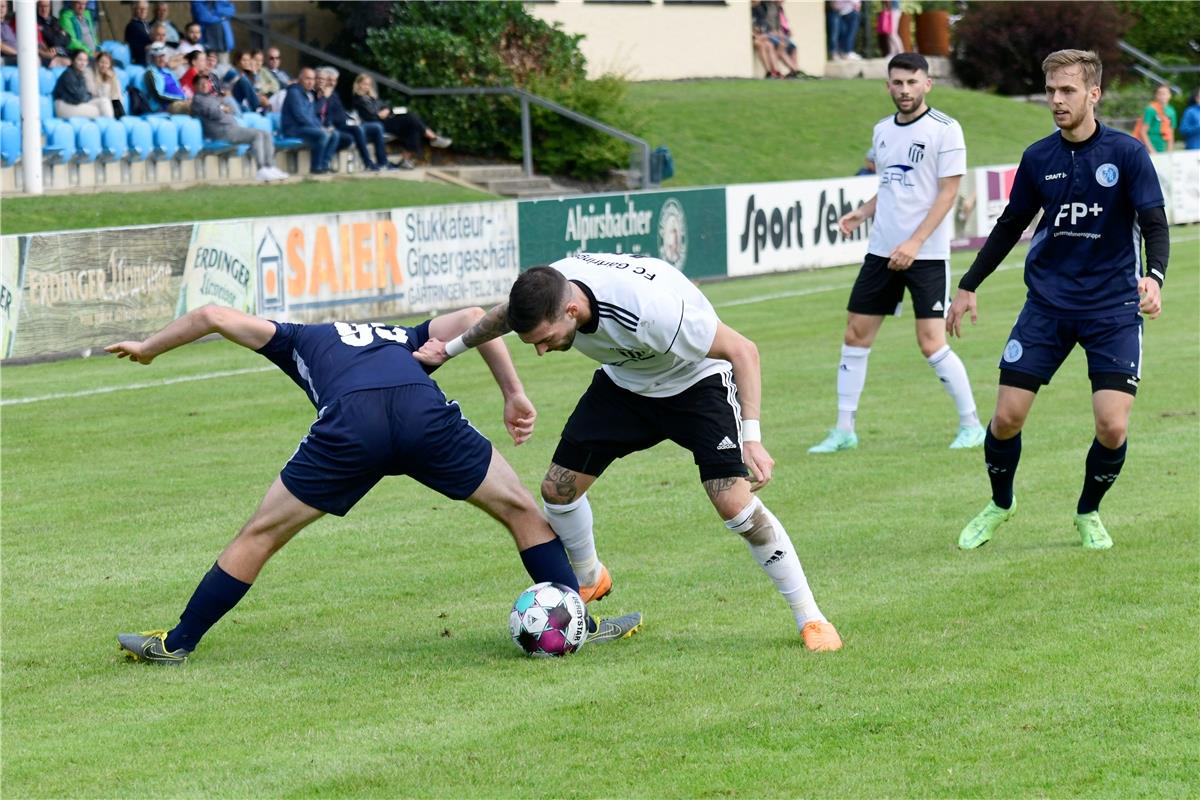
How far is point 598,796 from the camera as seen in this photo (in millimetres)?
5055

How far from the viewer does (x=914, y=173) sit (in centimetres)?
1129

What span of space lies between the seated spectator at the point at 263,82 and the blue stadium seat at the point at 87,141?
3845 mm

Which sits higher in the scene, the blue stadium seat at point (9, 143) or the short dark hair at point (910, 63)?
the short dark hair at point (910, 63)

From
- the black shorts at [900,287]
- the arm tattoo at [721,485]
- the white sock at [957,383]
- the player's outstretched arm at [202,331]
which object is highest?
the player's outstretched arm at [202,331]

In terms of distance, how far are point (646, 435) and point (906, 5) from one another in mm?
46031

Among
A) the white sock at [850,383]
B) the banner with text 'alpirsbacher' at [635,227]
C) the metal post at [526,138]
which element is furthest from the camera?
the metal post at [526,138]

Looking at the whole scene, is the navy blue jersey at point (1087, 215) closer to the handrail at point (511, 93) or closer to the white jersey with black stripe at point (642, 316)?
the white jersey with black stripe at point (642, 316)

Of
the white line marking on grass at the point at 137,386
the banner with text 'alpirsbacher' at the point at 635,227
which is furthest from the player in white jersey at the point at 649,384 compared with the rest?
the banner with text 'alpirsbacher' at the point at 635,227

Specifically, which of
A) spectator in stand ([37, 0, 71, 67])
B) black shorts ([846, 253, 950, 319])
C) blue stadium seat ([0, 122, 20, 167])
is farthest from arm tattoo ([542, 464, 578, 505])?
spectator in stand ([37, 0, 71, 67])

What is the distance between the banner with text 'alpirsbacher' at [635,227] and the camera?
22.7 m

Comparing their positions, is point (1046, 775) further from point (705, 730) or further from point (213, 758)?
point (213, 758)

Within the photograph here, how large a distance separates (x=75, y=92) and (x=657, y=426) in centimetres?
1848

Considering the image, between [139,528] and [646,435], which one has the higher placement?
[646,435]

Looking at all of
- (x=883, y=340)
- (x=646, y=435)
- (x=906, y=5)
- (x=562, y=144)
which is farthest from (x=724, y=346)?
(x=906, y=5)
